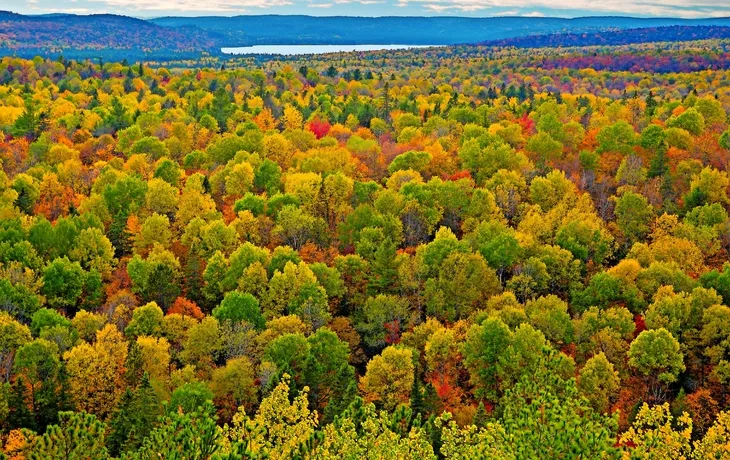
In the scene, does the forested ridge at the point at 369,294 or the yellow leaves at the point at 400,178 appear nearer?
the forested ridge at the point at 369,294

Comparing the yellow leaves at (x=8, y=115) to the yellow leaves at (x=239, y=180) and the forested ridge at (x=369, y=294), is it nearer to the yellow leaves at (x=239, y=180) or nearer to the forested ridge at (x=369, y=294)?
the forested ridge at (x=369, y=294)

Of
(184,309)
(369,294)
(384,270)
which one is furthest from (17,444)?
(384,270)

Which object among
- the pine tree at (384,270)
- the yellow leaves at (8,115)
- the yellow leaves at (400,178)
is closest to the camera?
the pine tree at (384,270)

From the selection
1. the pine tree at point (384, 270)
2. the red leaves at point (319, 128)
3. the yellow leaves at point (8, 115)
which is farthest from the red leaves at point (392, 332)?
the yellow leaves at point (8, 115)

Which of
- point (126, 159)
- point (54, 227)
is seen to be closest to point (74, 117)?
point (126, 159)

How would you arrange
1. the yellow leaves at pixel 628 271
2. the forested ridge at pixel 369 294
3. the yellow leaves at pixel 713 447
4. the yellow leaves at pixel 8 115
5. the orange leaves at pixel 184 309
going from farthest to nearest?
the yellow leaves at pixel 8 115 → the yellow leaves at pixel 628 271 → the orange leaves at pixel 184 309 → the forested ridge at pixel 369 294 → the yellow leaves at pixel 713 447

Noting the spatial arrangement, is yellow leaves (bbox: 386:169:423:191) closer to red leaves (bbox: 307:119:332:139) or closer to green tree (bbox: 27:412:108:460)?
red leaves (bbox: 307:119:332:139)

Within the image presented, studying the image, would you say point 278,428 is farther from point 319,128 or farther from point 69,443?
point 319,128

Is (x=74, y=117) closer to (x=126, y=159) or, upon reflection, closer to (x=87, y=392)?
(x=126, y=159)
